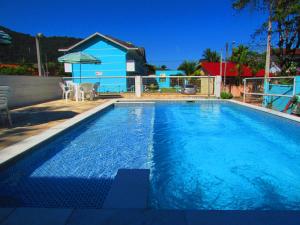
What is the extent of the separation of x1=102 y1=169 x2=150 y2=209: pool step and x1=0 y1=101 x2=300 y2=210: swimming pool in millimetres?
199

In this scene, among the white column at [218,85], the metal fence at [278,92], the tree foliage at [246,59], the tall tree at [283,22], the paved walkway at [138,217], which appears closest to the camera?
the paved walkway at [138,217]

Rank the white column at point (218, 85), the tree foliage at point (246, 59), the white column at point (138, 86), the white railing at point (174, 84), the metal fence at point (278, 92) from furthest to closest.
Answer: the tree foliage at point (246, 59)
the white railing at point (174, 84)
the white column at point (138, 86)
the white column at point (218, 85)
the metal fence at point (278, 92)

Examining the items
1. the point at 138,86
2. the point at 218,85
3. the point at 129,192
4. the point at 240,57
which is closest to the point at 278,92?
the point at 218,85

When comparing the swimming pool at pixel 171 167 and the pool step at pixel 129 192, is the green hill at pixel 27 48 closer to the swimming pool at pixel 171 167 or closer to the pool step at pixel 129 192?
the swimming pool at pixel 171 167

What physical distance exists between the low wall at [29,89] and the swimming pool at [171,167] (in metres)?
4.91

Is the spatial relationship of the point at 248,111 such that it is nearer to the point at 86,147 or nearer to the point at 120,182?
the point at 86,147

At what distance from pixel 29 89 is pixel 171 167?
962 centimetres

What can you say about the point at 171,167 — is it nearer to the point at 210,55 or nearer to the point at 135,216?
the point at 135,216

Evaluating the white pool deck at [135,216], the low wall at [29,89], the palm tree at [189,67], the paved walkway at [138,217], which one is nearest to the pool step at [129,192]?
the white pool deck at [135,216]

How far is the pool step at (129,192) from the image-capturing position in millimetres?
2459

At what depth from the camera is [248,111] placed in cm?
1035

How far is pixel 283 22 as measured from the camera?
14.2 meters

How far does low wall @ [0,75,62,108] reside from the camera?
33.2 ft

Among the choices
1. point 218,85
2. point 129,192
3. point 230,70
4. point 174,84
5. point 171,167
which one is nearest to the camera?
point 129,192
